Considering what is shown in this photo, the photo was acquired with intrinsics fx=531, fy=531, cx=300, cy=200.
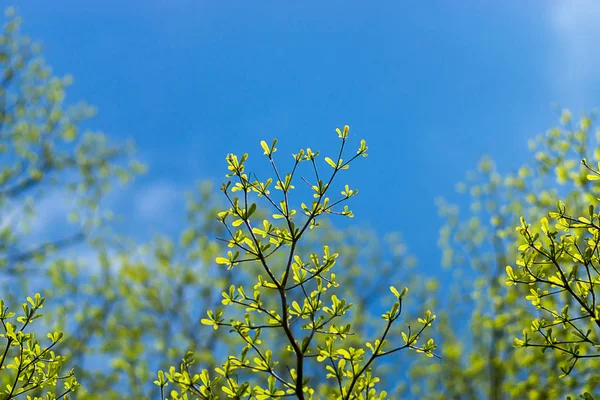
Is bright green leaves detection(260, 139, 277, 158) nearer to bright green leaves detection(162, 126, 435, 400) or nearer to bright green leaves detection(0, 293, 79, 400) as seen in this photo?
bright green leaves detection(162, 126, 435, 400)

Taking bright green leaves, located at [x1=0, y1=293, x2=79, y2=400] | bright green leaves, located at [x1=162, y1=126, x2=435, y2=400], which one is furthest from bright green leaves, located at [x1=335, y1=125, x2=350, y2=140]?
bright green leaves, located at [x1=0, y1=293, x2=79, y2=400]

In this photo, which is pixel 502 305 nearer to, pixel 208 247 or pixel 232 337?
pixel 232 337

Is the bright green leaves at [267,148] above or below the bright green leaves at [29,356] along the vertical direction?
above

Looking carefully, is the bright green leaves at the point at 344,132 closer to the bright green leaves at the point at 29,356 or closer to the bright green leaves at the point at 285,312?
the bright green leaves at the point at 285,312

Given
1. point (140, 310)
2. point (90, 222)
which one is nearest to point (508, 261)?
point (140, 310)

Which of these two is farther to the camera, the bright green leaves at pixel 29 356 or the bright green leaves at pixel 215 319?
the bright green leaves at pixel 29 356

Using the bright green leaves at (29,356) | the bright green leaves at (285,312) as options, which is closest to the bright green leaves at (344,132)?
the bright green leaves at (285,312)

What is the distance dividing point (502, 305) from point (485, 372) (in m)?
Answer: 1.12

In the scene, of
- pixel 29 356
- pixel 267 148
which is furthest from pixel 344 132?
pixel 29 356

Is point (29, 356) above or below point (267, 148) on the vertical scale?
below

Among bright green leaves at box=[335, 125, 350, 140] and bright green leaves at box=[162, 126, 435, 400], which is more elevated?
bright green leaves at box=[335, 125, 350, 140]

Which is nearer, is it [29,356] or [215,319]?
[215,319]

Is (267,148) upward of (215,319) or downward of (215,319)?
upward

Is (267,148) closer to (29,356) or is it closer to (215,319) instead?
(215,319)
